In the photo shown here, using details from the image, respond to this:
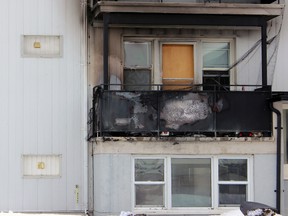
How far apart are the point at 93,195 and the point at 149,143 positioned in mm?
2194

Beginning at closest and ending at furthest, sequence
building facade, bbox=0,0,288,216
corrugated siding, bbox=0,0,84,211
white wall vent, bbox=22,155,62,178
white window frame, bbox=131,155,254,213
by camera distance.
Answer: building facade, bbox=0,0,288,216 → white window frame, bbox=131,155,254,213 → corrugated siding, bbox=0,0,84,211 → white wall vent, bbox=22,155,62,178

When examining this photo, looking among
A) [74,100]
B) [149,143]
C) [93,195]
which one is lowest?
[93,195]

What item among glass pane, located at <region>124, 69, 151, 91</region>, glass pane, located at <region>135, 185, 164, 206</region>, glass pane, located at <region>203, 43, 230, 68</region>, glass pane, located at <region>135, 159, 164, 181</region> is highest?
glass pane, located at <region>203, 43, 230, 68</region>

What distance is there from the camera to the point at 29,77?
1728 cm

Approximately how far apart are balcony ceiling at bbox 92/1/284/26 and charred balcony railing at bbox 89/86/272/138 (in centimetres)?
183

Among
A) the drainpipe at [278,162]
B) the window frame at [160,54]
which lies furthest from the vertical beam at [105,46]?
the drainpipe at [278,162]

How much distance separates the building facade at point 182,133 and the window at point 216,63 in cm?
43

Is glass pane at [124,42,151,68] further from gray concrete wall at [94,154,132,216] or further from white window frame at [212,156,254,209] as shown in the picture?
white window frame at [212,156,254,209]

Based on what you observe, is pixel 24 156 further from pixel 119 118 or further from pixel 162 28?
pixel 162 28

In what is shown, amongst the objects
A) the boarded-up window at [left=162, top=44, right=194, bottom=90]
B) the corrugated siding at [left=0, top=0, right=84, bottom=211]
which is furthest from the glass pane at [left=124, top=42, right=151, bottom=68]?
the corrugated siding at [left=0, top=0, right=84, bottom=211]

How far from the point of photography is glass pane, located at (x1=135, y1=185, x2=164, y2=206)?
16156mm

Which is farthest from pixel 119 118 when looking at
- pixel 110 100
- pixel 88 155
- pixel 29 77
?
pixel 29 77

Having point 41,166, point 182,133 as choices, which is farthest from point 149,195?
point 41,166

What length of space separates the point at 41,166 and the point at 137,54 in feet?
13.1
